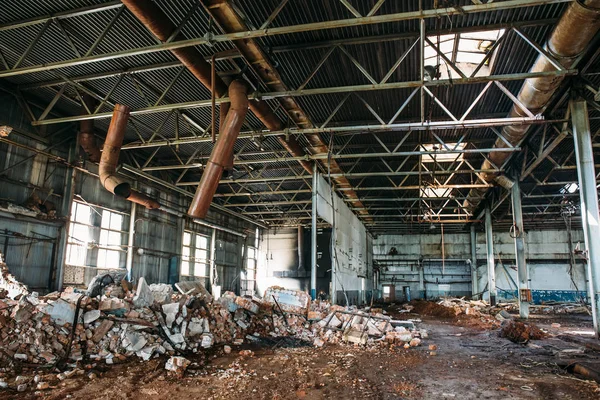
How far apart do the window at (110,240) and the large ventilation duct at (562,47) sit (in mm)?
15414

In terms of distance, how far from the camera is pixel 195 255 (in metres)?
22.9

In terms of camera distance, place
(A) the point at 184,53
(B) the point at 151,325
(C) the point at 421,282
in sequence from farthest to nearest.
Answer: (C) the point at 421,282 < (B) the point at 151,325 < (A) the point at 184,53

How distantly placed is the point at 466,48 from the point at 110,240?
14.8 m

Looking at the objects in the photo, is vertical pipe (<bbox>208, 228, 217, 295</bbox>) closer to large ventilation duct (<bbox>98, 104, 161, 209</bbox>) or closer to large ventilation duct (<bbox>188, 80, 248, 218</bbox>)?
large ventilation duct (<bbox>98, 104, 161, 209</bbox>)

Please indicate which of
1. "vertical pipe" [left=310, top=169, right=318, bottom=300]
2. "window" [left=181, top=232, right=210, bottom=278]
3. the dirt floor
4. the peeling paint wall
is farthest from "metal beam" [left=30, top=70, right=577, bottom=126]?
the peeling paint wall

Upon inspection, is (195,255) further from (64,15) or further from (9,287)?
(64,15)

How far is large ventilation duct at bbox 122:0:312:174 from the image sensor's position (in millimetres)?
6970

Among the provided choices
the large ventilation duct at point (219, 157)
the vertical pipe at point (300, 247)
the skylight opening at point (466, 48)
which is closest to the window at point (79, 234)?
the large ventilation duct at point (219, 157)

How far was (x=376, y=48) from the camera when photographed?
9422 millimetres

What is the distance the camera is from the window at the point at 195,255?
71.9 feet

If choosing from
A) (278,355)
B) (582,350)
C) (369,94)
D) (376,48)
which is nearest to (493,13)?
(376,48)

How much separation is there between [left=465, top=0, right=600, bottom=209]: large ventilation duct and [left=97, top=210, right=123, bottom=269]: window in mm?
15414

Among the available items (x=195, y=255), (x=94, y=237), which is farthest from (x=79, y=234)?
(x=195, y=255)

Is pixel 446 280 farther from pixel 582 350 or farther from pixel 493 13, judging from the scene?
pixel 493 13
